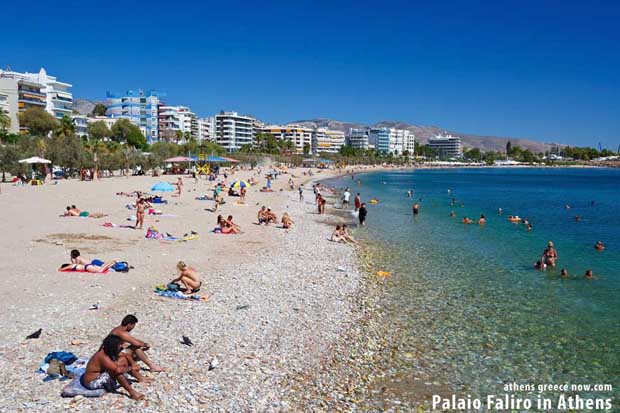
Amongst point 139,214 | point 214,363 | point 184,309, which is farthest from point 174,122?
point 214,363

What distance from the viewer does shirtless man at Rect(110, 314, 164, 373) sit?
7.46 m

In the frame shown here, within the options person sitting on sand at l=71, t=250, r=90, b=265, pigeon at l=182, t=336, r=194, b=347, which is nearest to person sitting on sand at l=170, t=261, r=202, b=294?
pigeon at l=182, t=336, r=194, b=347

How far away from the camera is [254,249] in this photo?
1923cm

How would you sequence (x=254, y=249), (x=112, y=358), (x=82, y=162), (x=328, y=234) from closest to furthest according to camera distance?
(x=112, y=358) → (x=254, y=249) → (x=328, y=234) → (x=82, y=162)

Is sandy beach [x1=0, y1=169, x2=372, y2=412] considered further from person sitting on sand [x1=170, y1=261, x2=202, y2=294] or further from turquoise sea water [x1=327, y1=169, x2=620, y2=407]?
turquoise sea water [x1=327, y1=169, x2=620, y2=407]

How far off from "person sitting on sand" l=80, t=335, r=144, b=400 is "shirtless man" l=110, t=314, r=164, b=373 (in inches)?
6.3

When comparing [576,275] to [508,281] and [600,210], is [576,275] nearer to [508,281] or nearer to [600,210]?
[508,281]

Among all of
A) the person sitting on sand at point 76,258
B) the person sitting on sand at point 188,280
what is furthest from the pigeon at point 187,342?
the person sitting on sand at point 76,258

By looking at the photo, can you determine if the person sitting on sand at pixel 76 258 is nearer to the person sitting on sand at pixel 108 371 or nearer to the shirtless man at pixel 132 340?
the shirtless man at pixel 132 340

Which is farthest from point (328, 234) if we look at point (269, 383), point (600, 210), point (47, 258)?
point (600, 210)

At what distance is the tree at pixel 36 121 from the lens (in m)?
79.4

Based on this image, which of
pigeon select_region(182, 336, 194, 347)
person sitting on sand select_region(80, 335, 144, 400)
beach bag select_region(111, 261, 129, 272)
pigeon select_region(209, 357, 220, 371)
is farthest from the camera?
beach bag select_region(111, 261, 129, 272)

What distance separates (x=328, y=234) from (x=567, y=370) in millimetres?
15344

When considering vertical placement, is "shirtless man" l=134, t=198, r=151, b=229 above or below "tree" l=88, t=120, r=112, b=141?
below
